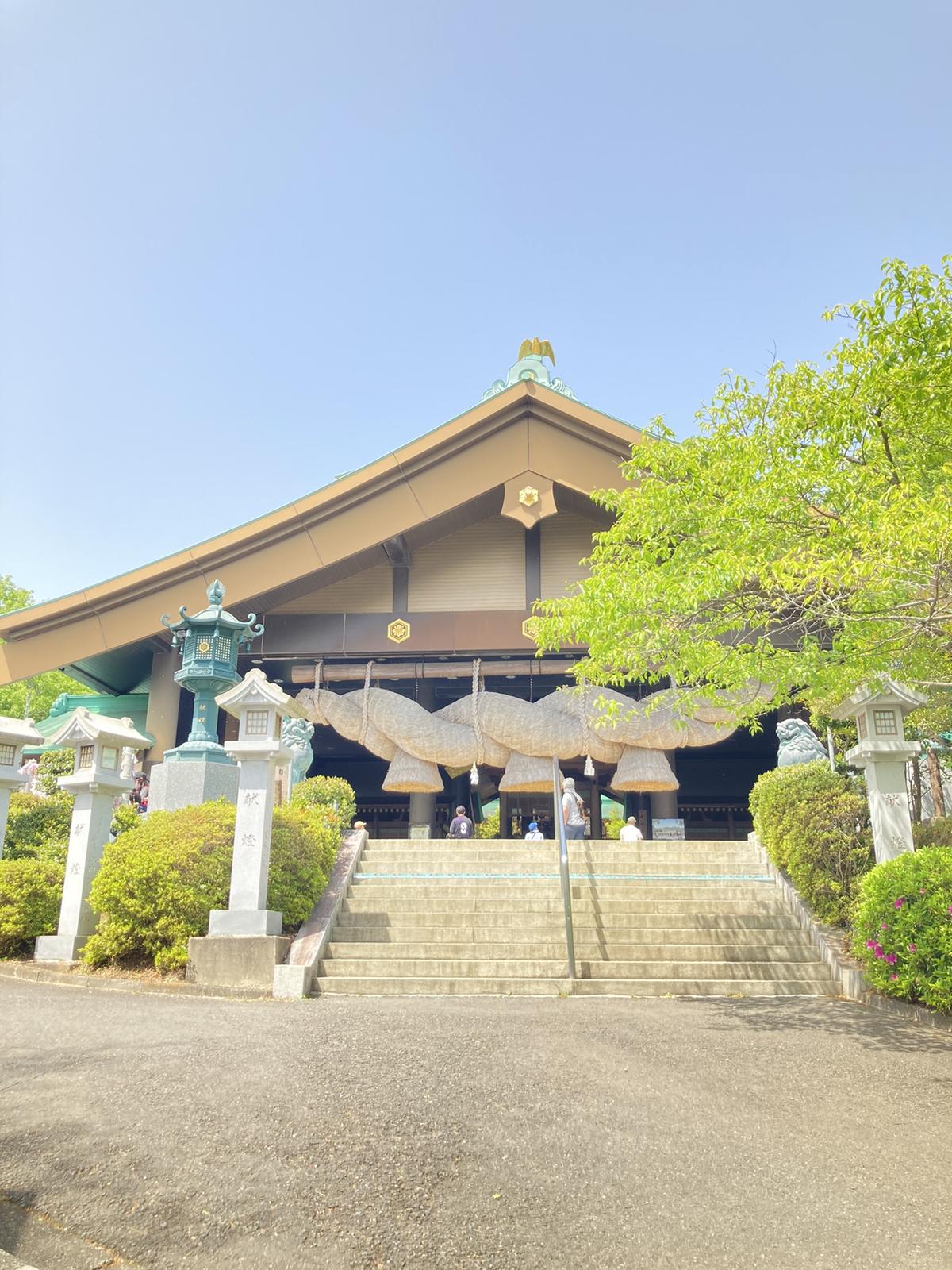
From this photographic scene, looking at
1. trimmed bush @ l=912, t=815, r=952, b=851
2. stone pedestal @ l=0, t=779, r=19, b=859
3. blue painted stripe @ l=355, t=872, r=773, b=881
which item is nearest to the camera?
trimmed bush @ l=912, t=815, r=952, b=851

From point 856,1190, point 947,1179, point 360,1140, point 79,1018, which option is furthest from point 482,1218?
point 79,1018

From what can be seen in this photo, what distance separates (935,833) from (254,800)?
23.2ft

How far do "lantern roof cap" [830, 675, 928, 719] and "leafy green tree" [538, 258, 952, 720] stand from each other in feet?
0.48

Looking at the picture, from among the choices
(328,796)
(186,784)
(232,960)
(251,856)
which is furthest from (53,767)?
(232,960)

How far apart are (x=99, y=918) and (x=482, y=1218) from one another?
7069 millimetres

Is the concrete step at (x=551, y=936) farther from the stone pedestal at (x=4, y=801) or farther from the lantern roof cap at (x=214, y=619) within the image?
the lantern roof cap at (x=214, y=619)

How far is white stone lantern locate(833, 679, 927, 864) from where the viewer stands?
854cm

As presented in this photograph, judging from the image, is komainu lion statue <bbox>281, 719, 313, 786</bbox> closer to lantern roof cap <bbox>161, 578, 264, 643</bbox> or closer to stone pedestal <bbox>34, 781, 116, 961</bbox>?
lantern roof cap <bbox>161, 578, 264, 643</bbox>

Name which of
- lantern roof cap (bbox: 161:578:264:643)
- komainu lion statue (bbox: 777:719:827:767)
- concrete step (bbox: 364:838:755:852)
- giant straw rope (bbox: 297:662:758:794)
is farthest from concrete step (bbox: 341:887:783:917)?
giant straw rope (bbox: 297:662:758:794)

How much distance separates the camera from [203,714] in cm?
1188

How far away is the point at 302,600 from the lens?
54.9 feet

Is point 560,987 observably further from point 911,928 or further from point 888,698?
point 888,698

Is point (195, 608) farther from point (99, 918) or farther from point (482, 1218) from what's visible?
Result: point (482, 1218)

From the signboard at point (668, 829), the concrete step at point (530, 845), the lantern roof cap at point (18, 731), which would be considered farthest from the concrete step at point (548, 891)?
the signboard at point (668, 829)
